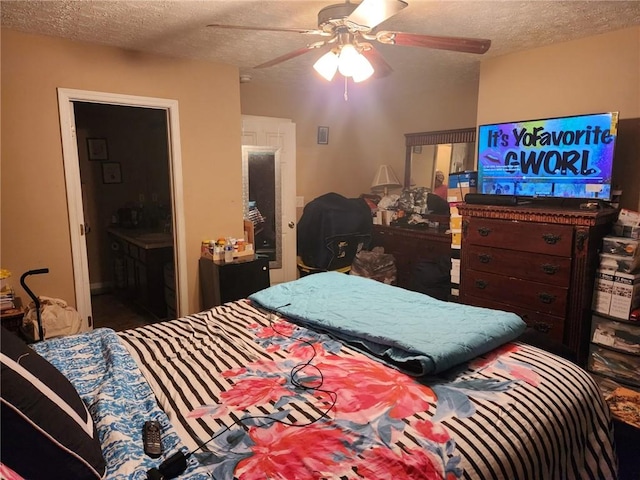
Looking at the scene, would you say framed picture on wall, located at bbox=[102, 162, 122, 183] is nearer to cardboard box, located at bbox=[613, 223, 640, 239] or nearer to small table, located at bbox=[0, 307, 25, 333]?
small table, located at bbox=[0, 307, 25, 333]

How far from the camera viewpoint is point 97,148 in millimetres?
4801

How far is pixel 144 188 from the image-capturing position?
201 inches

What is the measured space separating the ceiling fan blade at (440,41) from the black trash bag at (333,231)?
2406 mm

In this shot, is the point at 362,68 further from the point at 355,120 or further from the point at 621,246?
the point at 355,120

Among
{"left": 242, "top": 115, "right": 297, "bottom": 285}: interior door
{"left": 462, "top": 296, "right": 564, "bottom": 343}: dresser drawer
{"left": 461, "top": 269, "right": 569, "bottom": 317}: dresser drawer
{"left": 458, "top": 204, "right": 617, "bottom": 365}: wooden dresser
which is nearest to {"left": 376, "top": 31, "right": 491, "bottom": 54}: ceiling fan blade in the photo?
{"left": 458, "top": 204, "right": 617, "bottom": 365}: wooden dresser

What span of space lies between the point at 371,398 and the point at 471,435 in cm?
32

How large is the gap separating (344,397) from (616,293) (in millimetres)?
2077

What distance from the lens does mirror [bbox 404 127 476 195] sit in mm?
4082

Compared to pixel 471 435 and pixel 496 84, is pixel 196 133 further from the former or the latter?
pixel 471 435

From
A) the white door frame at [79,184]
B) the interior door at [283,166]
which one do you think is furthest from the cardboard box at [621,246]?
the white door frame at [79,184]

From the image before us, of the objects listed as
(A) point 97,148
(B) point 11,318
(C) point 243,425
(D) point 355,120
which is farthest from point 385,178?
(C) point 243,425

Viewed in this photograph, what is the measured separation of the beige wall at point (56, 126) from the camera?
2.76 meters

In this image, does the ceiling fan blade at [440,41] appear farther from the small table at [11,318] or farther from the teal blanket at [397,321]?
the small table at [11,318]

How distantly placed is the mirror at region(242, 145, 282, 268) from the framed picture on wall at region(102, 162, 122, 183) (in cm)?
186
